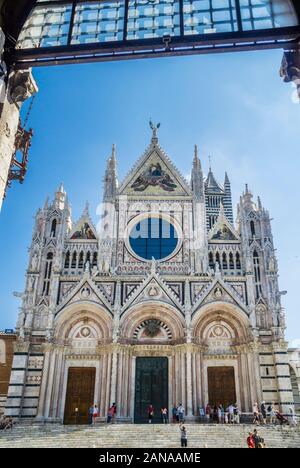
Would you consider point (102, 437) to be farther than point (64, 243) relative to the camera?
No

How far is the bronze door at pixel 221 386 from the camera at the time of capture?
2208 centimetres

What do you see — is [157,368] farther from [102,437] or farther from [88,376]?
[102,437]

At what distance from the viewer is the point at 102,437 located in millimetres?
16438

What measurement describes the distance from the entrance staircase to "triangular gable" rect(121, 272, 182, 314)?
22.9ft

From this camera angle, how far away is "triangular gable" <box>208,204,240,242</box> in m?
25.9

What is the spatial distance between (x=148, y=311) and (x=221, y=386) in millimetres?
5622

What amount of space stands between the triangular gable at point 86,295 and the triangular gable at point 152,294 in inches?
52.1

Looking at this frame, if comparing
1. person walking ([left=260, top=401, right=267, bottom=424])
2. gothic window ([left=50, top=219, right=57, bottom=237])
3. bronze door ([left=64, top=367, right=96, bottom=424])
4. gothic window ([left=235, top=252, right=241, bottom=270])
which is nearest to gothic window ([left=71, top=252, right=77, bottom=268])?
gothic window ([left=50, top=219, right=57, bottom=237])

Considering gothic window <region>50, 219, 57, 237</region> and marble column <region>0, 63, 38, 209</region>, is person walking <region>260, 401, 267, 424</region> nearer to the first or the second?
gothic window <region>50, 219, 57, 237</region>

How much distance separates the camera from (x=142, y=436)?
16734 mm

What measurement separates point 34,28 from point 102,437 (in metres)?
14.6

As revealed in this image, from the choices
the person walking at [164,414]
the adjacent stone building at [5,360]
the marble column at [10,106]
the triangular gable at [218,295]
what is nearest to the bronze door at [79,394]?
the adjacent stone building at [5,360]

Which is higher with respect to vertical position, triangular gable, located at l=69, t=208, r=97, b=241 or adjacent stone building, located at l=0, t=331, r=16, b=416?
triangular gable, located at l=69, t=208, r=97, b=241
